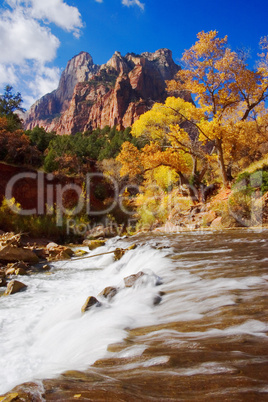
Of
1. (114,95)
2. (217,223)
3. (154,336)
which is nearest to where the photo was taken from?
(154,336)

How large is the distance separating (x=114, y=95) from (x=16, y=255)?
10659 centimetres

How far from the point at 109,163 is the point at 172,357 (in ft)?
88.9

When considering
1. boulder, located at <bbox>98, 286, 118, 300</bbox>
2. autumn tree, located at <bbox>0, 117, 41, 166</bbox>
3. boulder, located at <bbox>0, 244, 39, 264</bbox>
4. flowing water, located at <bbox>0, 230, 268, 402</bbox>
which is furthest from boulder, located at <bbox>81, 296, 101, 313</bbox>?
autumn tree, located at <bbox>0, 117, 41, 166</bbox>

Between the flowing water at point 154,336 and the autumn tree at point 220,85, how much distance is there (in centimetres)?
1075

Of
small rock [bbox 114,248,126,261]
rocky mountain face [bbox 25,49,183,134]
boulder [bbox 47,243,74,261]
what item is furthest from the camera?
rocky mountain face [bbox 25,49,183,134]

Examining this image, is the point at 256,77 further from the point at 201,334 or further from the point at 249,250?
the point at 201,334

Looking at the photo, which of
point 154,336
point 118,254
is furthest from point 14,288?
point 154,336

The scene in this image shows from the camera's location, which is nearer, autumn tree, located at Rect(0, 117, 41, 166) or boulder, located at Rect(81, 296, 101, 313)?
boulder, located at Rect(81, 296, 101, 313)

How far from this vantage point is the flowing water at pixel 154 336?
72.3 inches

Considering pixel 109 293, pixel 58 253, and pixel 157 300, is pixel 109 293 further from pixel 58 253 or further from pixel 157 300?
pixel 58 253

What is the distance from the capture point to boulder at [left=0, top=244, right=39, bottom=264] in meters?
8.85

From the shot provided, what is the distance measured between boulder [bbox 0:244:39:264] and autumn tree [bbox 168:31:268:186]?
37.9 feet

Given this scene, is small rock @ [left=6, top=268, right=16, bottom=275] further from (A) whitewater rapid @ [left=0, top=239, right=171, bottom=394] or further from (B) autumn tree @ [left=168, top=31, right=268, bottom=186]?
(B) autumn tree @ [left=168, top=31, right=268, bottom=186]

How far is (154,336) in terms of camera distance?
2752mm
